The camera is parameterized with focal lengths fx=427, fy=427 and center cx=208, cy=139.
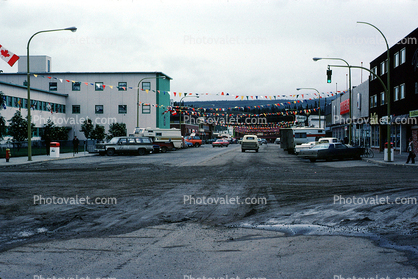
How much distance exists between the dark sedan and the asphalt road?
592 inches

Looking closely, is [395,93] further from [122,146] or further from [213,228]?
[213,228]

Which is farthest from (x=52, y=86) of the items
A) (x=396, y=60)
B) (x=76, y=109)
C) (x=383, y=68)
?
(x=396, y=60)

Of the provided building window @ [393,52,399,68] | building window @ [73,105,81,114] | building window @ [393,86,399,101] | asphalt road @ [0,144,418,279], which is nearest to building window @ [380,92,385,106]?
building window @ [393,86,399,101]

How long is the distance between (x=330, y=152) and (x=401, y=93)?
13018 mm

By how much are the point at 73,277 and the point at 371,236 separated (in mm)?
4572

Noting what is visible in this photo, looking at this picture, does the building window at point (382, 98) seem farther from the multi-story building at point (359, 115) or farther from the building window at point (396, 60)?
the building window at point (396, 60)

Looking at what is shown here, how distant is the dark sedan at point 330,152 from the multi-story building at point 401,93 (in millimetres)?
2802

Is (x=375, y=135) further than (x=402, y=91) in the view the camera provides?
Yes

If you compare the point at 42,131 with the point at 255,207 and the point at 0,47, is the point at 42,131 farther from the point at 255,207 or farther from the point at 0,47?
the point at 255,207

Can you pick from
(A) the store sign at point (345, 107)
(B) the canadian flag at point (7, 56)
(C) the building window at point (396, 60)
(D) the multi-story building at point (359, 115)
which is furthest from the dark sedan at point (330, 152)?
(A) the store sign at point (345, 107)

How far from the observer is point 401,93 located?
3709 centimetres

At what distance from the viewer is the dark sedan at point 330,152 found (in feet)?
92.9

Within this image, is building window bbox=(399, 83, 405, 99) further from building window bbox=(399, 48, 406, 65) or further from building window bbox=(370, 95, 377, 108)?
building window bbox=(370, 95, 377, 108)

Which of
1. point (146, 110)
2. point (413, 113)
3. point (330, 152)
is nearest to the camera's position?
point (330, 152)
